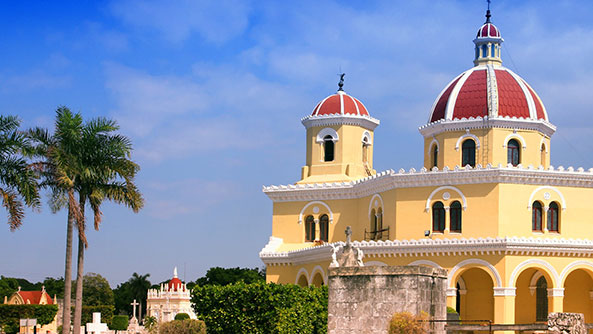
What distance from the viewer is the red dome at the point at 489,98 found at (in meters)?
42.2

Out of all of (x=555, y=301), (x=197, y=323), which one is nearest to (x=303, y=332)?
(x=197, y=323)

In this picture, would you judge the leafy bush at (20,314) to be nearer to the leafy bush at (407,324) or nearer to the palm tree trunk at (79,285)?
the palm tree trunk at (79,285)

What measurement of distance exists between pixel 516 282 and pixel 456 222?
164 inches

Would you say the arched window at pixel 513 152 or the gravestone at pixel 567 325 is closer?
the gravestone at pixel 567 325

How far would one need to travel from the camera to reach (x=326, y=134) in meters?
47.2

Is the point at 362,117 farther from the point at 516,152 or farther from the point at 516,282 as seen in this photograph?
the point at 516,282

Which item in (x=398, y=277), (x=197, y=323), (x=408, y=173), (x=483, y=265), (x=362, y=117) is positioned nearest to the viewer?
(x=398, y=277)

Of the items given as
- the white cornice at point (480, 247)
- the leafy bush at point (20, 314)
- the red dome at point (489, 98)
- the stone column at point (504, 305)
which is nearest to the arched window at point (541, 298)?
the white cornice at point (480, 247)

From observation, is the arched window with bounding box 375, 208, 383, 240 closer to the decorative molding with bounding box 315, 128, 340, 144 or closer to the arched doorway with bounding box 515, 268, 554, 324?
the decorative molding with bounding box 315, 128, 340, 144

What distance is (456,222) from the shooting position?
40000 mm

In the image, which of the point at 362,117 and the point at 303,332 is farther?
the point at 362,117

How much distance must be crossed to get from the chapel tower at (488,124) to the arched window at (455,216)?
1.83 m

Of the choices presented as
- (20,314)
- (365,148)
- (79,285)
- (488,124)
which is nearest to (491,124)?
(488,124)

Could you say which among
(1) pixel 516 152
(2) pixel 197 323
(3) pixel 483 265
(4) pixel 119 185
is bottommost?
(2) pixel 197 323
